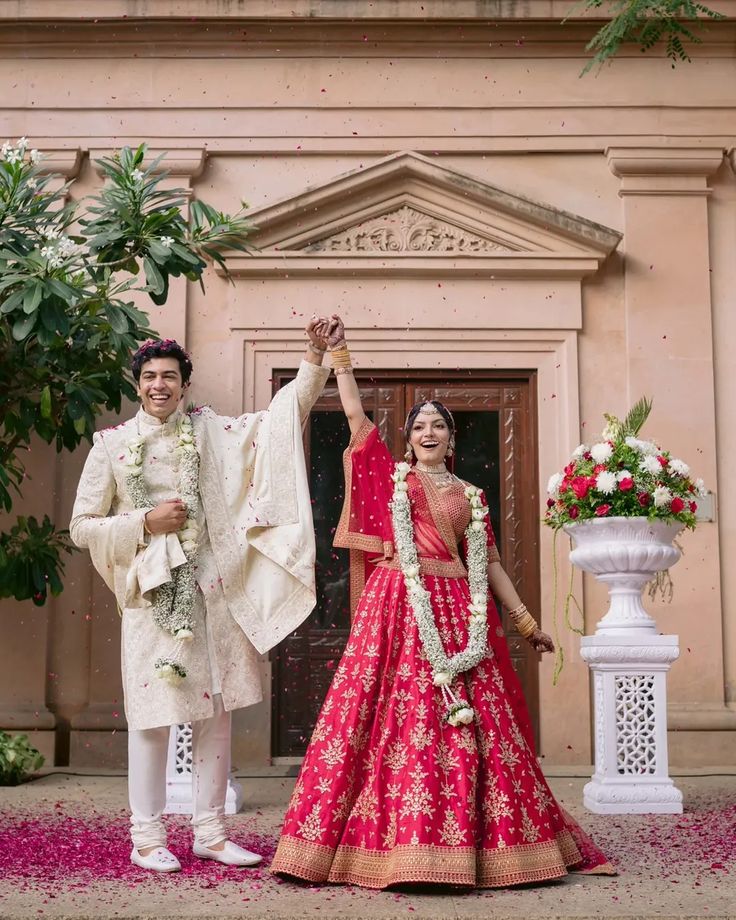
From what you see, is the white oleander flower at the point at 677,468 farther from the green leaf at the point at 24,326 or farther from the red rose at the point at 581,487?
the green leaf at the point at 24,326

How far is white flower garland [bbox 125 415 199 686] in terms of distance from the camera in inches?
163

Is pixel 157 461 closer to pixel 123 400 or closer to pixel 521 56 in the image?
pixel 123 400

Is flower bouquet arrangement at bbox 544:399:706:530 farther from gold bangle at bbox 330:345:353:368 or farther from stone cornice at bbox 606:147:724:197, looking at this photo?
stone cornice at bbox 606:147:724:197

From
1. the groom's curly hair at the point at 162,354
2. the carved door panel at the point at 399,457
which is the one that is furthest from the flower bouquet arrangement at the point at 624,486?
the groom's curly hair at the point at 162,354

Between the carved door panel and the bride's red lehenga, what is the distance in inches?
131

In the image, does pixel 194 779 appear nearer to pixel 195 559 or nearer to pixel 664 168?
pixel 195 559

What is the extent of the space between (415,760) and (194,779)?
2.73 feet

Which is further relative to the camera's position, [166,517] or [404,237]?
[404,237]

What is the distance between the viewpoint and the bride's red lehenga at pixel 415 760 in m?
3.98

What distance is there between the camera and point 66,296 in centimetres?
584

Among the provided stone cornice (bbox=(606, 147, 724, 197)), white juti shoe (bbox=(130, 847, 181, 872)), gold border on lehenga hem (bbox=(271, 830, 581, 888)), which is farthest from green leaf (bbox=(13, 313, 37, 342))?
stone cornice (bbox=(606, 147, 724, 197))

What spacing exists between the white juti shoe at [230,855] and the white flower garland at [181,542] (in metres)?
0.69

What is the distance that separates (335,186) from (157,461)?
4016 mm

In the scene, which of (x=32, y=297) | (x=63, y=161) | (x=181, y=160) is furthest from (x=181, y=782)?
(x=63, y=161)
